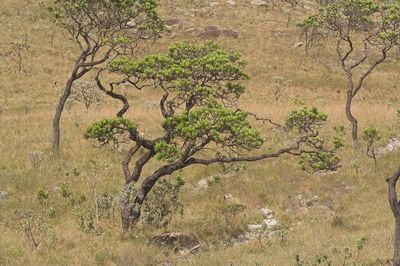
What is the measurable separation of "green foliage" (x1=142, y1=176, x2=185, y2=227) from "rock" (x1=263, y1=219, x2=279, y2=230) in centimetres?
320

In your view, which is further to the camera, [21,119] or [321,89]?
[321,89]

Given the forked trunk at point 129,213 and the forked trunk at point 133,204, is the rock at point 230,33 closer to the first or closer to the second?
the forked trunk at point 133,204

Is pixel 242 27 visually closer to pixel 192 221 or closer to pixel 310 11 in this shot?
pixel 310 11

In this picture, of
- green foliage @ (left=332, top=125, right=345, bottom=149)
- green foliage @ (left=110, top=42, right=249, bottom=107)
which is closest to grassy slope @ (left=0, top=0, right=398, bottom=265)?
green foliage @ (left=332, top=125, right=345, bottom=149)

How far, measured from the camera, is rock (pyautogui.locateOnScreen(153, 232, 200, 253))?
48.5 feet

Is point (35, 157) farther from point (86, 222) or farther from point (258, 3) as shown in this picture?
point (258, 3)

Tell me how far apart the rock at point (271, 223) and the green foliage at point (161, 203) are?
3200mm

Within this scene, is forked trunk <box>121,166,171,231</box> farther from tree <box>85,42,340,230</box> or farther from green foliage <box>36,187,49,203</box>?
green foliage <box>36,187,49,203</box>

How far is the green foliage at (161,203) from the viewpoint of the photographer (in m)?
16.5

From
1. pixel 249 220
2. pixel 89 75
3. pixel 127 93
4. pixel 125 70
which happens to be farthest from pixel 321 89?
pixel 125 70

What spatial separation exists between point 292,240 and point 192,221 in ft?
13.0

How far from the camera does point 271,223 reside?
1764 cm

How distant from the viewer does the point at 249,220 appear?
1794 cm

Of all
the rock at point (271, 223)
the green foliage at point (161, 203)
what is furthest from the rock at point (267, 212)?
the green foliage at point (161, 203)
